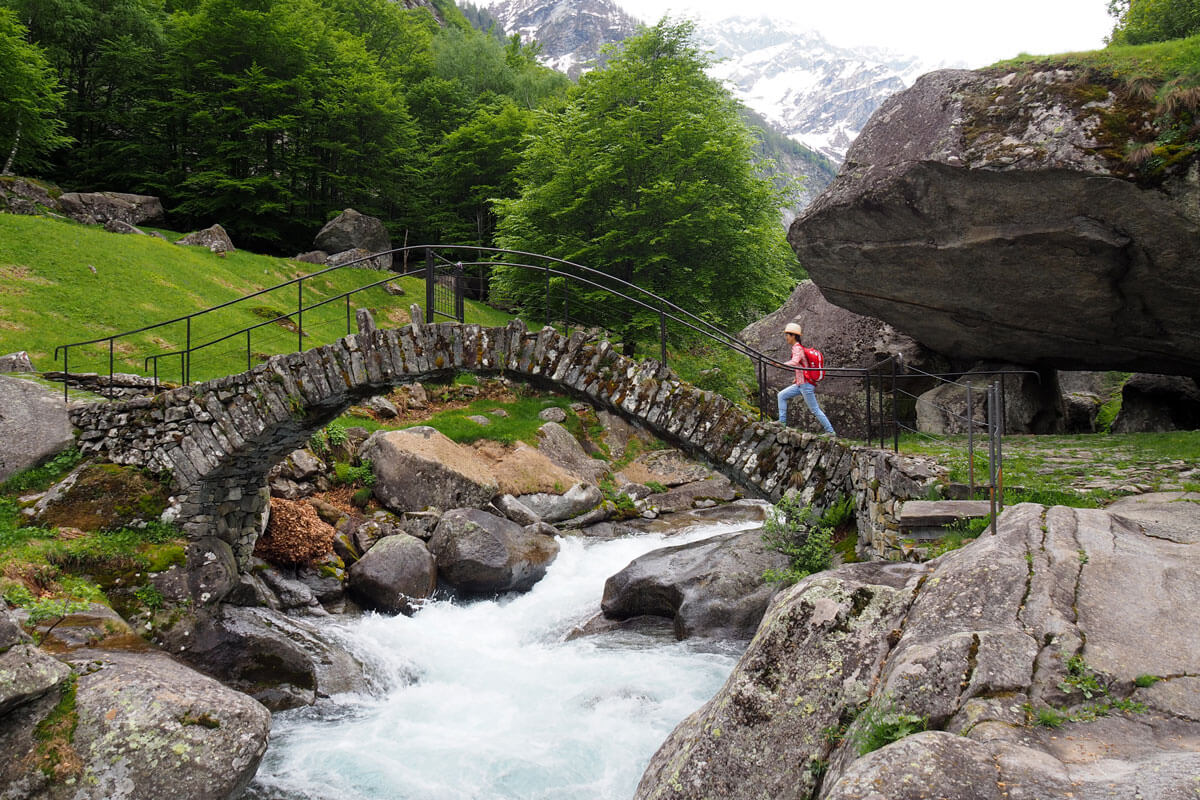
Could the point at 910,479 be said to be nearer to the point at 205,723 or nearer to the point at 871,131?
the point at 871,131

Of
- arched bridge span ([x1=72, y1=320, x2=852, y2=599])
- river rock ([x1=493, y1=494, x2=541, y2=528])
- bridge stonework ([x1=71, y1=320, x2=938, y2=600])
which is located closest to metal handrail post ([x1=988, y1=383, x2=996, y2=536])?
bridge stonework ([x1=71, y1=320, x2=938, y2=600])

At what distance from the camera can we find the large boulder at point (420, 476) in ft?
54.9

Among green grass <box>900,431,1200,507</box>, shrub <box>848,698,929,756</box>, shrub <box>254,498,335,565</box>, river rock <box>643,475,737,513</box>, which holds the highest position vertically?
green grass <box>900,431,1200,507</box>

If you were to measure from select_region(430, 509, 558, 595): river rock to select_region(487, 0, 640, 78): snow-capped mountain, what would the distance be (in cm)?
16207

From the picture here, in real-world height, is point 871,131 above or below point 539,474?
above

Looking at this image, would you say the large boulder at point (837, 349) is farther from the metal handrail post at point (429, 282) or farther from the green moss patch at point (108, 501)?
the green moss patch at point (108, 501)

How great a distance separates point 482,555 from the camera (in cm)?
1462

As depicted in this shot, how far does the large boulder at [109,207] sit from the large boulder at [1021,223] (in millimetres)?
25493

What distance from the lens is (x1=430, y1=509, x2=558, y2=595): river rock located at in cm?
1454

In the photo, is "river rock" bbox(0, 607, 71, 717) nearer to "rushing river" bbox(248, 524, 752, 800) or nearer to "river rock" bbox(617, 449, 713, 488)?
"rushing river" bbox(248, 524, 752, 800)

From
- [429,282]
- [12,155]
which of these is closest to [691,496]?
[429,282]

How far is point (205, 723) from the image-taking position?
790 centimetres

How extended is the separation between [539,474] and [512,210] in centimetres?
880

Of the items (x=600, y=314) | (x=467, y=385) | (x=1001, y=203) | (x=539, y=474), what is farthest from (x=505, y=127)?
(x=1001, y=203)
